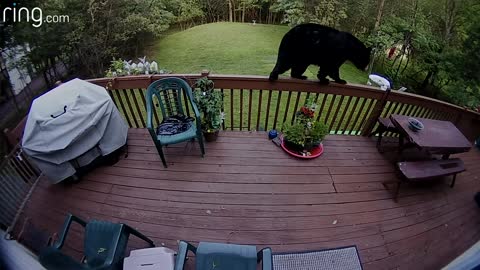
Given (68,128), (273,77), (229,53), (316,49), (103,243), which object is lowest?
(229,53)

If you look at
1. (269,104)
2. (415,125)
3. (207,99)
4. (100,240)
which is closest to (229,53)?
(269,104)

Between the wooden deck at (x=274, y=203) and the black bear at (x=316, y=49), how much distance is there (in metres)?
0.98

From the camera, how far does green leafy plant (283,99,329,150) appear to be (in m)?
3.05

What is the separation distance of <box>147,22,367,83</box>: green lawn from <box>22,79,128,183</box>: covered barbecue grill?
5.25 metres

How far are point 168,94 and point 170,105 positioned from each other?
5.7 inches

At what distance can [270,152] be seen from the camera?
10.6 ft

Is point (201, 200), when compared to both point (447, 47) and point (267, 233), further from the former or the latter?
point (447, 47)

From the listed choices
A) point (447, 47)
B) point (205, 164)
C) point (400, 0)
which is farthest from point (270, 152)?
point (400, 0)

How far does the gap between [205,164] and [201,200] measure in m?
0.49

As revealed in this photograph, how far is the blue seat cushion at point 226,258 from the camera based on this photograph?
1.74m

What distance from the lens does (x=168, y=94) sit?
123 inches

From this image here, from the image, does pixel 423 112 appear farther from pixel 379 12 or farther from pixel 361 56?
pixel 379 12

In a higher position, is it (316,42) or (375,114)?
(316,42)

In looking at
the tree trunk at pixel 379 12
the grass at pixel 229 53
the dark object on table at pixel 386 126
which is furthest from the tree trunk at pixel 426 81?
the dark object on table at pixel 386 126
